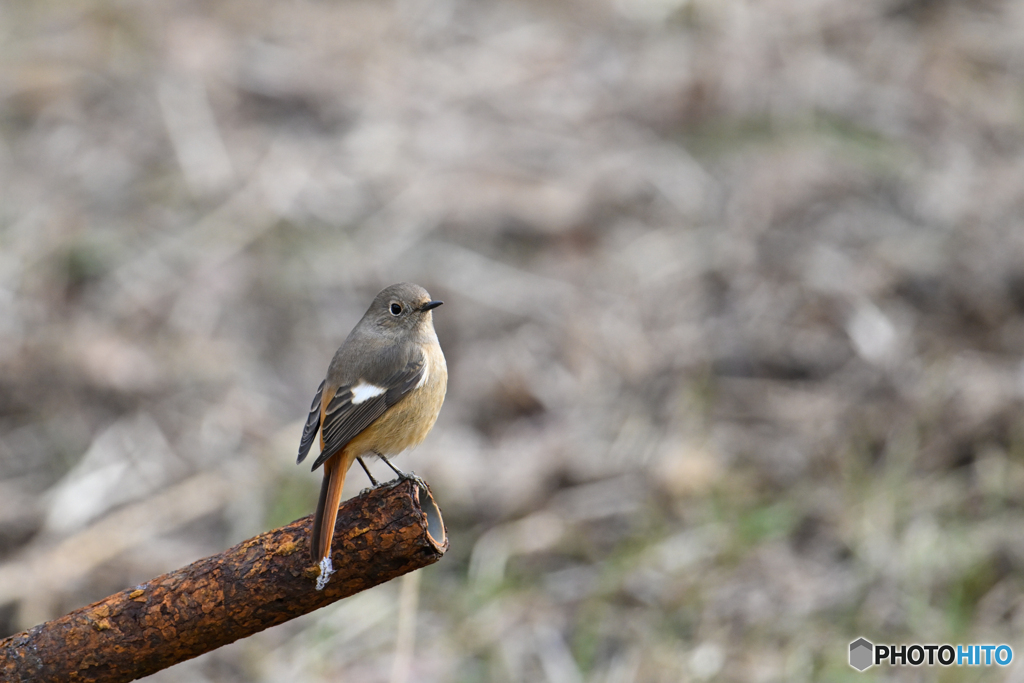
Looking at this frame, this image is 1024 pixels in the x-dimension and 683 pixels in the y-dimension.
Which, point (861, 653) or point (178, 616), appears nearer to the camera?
point (178, 616)

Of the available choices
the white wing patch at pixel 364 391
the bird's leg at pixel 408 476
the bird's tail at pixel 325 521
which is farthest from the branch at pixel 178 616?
the white wing patch at pixel 364 391

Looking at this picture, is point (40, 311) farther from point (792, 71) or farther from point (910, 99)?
point (910, 99)

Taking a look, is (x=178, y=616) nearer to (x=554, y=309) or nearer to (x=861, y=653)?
(x=861, y=653)

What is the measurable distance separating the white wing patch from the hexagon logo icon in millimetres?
2228

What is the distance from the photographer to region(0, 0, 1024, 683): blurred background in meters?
4.32

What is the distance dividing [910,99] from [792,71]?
880 mm

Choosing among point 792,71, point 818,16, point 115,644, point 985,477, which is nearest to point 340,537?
point 115,644

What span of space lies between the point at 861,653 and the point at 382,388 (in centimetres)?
227

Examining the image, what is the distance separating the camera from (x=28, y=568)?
14.1 ft

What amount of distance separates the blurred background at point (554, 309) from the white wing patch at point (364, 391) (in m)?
1.02
